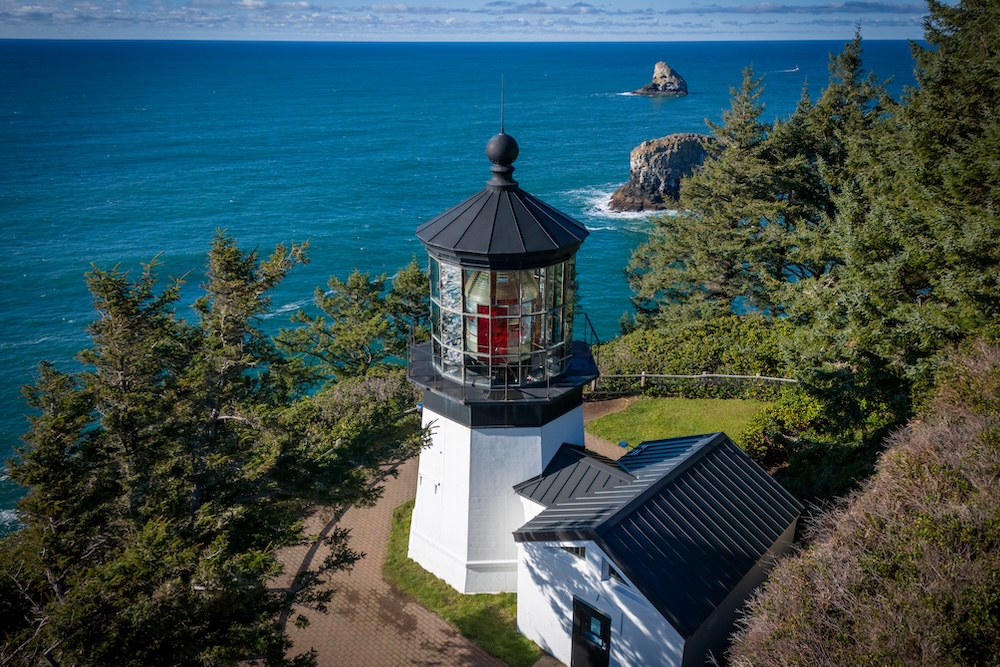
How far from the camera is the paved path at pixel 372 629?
10.7m

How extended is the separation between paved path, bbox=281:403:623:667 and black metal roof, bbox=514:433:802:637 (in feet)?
7.67

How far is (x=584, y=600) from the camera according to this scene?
9.76 m

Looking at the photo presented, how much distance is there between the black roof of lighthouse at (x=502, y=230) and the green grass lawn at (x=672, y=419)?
8323 millimetres

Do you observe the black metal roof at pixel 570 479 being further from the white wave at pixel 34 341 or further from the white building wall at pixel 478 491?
the white wave at pixel 34 341

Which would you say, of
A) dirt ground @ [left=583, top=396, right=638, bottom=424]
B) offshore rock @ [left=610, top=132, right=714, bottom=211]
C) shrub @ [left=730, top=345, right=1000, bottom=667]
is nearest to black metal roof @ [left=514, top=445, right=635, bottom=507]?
shrub @ [left=730, top=345, right=1000, bottom=667]

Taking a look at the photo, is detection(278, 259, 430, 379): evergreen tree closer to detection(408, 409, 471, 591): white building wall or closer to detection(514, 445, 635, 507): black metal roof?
detection(408, 409, 471, 591): white building wall

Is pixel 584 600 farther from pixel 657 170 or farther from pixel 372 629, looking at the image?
pixel 657 170

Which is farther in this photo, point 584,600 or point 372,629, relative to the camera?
point 372,629

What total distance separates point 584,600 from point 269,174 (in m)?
65.7

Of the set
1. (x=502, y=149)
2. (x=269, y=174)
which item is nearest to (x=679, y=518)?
(x=502, y=149)

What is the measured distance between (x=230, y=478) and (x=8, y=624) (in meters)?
2.68

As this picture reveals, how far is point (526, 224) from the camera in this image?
31.6 ft

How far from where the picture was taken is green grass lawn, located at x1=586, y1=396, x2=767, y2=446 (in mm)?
17047

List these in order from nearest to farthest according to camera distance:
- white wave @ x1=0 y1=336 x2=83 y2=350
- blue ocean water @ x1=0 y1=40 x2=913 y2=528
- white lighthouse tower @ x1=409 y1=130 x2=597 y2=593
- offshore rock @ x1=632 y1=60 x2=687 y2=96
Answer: white lighthouse tower @ x1=409 y1=130 x2=597 y2=593 → white wave @ x1=0 y1=336 x2=83 y2=350 → blue ocean water @ x1=0 y1=40 x2=913 y2=528 → offshore rock @ x1=632 y1=60 x2=687 y2=96
